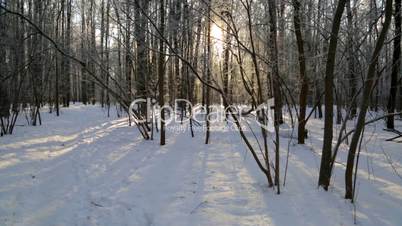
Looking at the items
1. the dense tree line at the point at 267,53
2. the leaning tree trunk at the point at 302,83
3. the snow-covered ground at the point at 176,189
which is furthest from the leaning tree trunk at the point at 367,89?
the leaning tree trunk at the point at 302,83

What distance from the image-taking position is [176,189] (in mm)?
4242

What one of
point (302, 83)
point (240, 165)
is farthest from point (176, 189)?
point (302, 83)

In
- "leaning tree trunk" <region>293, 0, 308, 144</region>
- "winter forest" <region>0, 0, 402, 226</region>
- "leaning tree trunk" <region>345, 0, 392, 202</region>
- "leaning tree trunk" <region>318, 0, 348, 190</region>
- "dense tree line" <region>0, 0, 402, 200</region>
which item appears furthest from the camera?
"leaning tree trunk" <region>293, 0, 308, 144</region>

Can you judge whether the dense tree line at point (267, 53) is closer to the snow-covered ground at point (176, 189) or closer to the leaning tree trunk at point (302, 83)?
the leaning tree trunk at point (302, 83)

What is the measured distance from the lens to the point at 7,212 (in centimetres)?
341

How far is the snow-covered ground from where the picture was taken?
10.8ft

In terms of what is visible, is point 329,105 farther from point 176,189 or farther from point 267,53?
point 176,189

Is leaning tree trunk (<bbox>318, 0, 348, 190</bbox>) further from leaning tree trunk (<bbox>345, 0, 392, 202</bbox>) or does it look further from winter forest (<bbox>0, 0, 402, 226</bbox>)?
leaning tree trunk (<bbox>345, 0, 392, 202</bbox>)

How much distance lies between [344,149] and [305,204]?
404cm

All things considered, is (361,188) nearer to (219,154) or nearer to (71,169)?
(219,154)

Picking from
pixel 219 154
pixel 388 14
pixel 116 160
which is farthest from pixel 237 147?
pixel 388 14

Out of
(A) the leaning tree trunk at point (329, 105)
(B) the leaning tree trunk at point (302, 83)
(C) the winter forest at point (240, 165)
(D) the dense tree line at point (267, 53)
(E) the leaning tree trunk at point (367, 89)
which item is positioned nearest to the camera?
(E) the leaning tree trunk at point (367, 89)

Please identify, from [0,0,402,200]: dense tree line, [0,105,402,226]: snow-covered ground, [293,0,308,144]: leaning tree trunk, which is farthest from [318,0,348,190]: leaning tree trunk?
[293,0,308,144]: leaning tree trunk

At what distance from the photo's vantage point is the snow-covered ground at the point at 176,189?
3301mm
